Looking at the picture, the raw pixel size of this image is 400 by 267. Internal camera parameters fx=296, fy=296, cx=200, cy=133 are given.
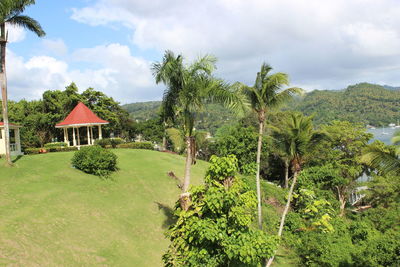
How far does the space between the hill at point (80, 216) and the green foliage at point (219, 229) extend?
199 inches

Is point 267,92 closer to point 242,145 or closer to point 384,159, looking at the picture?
point 384,159

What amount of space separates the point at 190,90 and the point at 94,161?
33.1 ft

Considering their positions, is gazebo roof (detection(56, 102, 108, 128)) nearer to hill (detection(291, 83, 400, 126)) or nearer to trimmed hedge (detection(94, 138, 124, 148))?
trimmed hedge (detection(94, 138, 124, 148))

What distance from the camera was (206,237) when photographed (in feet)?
20.5

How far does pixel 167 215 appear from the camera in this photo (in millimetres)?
16281

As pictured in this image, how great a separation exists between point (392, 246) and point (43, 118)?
115ft

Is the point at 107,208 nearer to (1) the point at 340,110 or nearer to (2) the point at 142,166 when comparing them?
(2) the point at 142,166

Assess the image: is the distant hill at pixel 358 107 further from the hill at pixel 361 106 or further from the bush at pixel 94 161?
the bush at pixel 94 161

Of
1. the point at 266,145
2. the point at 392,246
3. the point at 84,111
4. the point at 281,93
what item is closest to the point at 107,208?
the point at 281,93

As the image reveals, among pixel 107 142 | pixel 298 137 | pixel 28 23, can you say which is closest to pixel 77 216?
pixel 298 137

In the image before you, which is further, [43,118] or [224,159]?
[43,118]

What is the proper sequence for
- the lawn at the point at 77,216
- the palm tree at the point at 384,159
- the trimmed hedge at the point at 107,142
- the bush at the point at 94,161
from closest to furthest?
the palm tree at the point at 384,159, the lawn at the point at 77,216, the bush at the point at 94,161, the trimmed hedge at the point at 107,142

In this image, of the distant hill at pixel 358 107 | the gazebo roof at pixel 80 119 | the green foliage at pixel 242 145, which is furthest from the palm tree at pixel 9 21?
the distant hill at pixel 358 107

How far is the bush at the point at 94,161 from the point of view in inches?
712
